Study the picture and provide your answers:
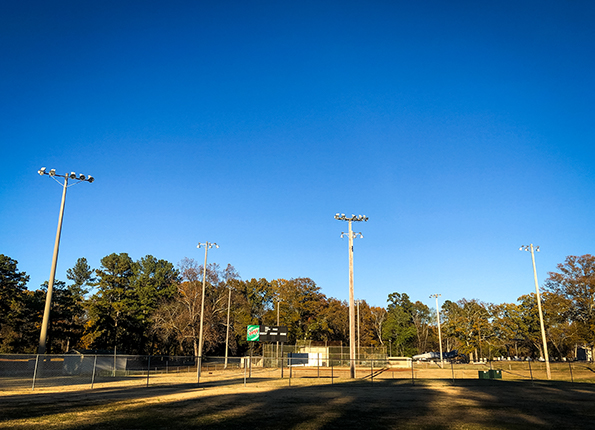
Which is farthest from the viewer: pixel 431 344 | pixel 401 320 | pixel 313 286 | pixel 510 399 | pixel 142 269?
pixel 431 344

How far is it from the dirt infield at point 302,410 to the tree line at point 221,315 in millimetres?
22738

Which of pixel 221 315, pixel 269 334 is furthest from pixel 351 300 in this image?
pixel 221 315

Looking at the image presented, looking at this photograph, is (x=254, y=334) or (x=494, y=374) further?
(x=494, y=374)

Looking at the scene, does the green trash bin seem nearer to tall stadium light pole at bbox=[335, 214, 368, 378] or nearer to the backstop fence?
the backstop fence

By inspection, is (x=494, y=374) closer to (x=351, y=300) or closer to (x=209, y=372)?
(x=351, y=300)

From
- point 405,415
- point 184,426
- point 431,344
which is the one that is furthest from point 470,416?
point 431,344

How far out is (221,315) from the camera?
225 ft

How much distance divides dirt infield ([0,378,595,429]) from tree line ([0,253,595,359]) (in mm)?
22738

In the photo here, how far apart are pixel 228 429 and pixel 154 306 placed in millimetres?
69805

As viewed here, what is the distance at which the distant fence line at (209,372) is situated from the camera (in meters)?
30.1

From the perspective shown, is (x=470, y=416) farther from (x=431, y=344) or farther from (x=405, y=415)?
(x=431, y=344)

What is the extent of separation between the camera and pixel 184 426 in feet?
45.3

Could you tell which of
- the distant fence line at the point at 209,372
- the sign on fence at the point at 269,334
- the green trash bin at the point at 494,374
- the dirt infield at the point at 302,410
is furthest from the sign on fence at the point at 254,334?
the green trash bin at the point at 494,374

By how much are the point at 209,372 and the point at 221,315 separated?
21607 millimetres
